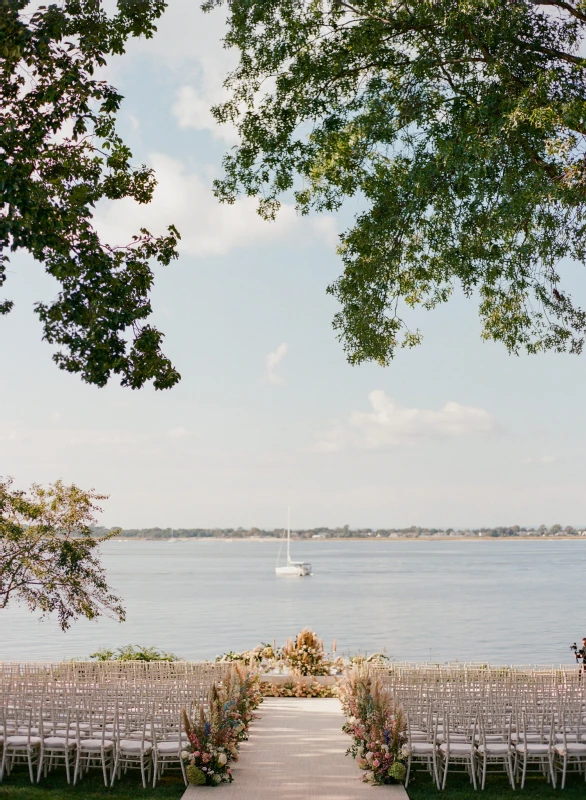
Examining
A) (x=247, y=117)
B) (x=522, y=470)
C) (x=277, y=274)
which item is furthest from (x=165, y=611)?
(x=247, y=117)

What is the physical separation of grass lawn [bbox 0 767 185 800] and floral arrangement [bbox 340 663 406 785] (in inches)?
79.9

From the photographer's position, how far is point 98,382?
914 cm

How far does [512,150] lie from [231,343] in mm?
75969

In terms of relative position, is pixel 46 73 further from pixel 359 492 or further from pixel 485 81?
pixel 359 492

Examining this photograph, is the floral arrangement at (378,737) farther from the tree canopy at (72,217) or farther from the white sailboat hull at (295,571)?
the white sailboat hull at (295,571)

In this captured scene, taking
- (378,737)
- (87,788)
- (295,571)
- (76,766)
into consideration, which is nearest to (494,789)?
(378,737)

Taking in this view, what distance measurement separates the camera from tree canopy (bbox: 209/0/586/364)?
437 inches

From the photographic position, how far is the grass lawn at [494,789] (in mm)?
9953

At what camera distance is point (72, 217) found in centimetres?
886

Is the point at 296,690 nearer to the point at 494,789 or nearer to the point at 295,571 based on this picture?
the point at 494,789

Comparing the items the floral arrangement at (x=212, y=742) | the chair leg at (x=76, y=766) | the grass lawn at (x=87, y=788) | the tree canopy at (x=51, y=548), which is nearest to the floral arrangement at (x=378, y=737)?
the floral arrangement at (x=212, y=742)

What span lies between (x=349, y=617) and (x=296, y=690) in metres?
49.5

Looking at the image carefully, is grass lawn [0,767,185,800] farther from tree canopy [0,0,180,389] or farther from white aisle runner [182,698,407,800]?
tree canopy [0,0,180,389]

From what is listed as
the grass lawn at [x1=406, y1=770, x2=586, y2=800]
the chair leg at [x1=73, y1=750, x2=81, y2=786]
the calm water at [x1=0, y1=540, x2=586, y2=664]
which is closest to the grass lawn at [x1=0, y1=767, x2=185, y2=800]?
the chair leg at [x1=73, y1=750, x2=81, y2=786]
